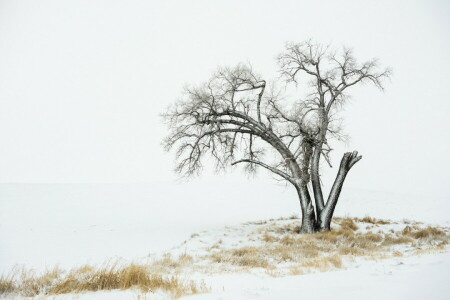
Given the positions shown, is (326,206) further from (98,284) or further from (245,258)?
(98,284)

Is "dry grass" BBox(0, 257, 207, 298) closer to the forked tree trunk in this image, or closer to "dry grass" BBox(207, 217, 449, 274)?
"dry grass" BBox(207, 217, 449, 274)

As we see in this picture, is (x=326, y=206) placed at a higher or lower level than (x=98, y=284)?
higher

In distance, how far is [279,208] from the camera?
2856 cm

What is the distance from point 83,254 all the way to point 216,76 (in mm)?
8115

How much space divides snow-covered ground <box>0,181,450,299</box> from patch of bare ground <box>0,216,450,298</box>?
29cm

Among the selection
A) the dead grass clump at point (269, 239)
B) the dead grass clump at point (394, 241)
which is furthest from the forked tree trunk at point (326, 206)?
the dead grass clump at point (394, 241)

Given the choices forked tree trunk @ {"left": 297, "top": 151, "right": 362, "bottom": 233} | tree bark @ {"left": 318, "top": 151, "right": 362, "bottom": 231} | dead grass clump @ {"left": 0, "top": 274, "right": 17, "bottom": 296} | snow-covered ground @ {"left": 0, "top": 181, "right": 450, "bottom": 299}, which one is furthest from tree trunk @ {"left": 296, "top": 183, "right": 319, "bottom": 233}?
dead grass clump @ {"left": 0, "top": 274, "right": 17, "bottom": 296}

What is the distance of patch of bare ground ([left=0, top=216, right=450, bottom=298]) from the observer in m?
4.68

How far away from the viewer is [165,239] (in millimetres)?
11695

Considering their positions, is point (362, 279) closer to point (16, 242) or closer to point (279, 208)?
point (16, 242)

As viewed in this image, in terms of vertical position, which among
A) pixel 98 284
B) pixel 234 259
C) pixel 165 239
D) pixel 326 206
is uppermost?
pixel 326 206

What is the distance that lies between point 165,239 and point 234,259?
200 inches

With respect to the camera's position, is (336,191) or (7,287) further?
(336,191)

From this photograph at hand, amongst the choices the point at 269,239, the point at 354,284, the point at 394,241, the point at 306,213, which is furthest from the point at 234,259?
the point at 394,241
